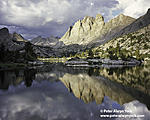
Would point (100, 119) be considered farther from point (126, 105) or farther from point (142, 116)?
point (126, 105)

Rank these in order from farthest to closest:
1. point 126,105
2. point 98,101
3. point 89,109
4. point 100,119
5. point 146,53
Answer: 1. point 146,53
2. point 98,101
3. point 126,105
4. point 89,109
5. point 100,119

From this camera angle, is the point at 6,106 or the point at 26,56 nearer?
the point at 6,106

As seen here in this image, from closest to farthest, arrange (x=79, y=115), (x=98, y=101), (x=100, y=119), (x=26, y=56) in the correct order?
(x=100, y=119)
(x=79, y=115)
(x=98, y=101)
(x=26, y=56)

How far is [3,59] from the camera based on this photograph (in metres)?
96.2

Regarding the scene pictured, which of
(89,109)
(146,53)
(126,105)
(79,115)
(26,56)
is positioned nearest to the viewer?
(79,115)

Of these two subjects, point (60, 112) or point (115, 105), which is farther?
point (115, 105)

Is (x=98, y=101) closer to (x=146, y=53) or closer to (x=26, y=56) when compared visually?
(x=26, y=56)

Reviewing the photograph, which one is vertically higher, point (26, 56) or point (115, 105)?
point (26, 56)

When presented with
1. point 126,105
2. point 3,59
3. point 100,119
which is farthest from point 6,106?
point 3,59

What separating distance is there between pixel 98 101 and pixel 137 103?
568 cm

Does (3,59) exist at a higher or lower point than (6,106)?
higher

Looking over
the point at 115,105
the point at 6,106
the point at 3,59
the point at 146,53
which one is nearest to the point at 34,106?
the point at 6,106

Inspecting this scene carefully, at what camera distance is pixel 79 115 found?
15672 mm

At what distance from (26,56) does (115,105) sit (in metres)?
118
